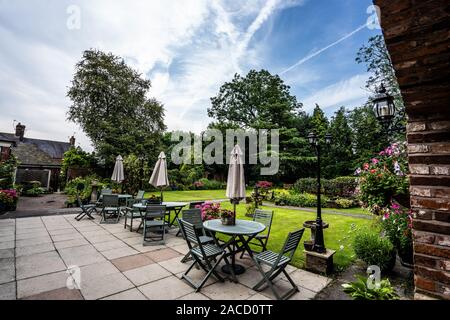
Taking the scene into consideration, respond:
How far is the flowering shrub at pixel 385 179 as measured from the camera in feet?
10.8

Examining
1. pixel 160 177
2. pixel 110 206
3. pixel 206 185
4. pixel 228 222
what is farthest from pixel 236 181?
pixel 206 185

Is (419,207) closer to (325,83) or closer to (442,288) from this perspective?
(442,288)

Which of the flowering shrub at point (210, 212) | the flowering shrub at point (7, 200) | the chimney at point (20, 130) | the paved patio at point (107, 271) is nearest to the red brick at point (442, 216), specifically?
the paved patio at point (107, 271)

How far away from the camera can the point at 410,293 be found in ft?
10.3

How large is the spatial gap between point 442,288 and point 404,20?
6.69 ft

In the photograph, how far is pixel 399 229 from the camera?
11.6 ft

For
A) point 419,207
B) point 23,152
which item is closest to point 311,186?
point 419,207

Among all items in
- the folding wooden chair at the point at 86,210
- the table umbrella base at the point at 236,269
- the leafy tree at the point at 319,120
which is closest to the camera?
the table umbrella base at the point at 236,269

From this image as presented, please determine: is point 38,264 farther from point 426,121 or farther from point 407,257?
point 407,257

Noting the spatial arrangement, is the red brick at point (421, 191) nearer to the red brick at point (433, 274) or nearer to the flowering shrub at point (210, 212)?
the red brick at point (433, 274)

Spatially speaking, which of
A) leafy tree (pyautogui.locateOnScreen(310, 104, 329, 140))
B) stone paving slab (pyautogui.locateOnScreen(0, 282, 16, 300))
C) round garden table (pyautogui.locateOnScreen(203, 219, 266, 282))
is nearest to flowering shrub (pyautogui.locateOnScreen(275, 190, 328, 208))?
round garden table (pyautogui.locateOnScreen(203, 219, 266, 282))

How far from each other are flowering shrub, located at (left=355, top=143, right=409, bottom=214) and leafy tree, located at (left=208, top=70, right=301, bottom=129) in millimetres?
22188

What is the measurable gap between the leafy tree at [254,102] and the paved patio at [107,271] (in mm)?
22248

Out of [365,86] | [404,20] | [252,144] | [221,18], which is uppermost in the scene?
[365,86]
